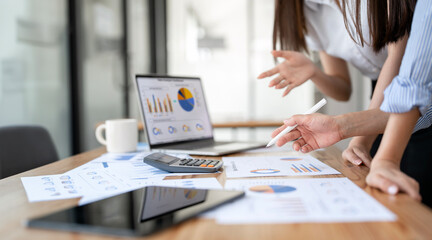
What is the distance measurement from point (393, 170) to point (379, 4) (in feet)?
1.64

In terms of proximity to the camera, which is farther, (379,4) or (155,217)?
(379,4)

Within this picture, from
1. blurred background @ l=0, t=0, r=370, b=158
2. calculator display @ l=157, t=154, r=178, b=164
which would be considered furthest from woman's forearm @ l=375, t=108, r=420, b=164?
blurred background @ l=0, t=0, r=370, b=158

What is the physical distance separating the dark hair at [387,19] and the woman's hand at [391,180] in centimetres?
43

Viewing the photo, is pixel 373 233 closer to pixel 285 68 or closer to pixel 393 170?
pixel 393 170

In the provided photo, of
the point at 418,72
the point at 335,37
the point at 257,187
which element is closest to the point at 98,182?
the point at 257,187

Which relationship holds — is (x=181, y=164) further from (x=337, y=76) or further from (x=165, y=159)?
(x=337, y=76)

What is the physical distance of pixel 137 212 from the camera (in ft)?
1.72

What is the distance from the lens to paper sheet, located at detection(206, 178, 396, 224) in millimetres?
505

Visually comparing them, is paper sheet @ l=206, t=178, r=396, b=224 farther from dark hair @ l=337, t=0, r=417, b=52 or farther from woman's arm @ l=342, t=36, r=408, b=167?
dark hair @ l=337, t=0, r=417, b=52

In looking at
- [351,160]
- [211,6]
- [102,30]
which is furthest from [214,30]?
[351,160]

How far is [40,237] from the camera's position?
0.45 m

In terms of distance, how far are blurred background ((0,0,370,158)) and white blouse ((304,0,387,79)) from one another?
0.83 metres

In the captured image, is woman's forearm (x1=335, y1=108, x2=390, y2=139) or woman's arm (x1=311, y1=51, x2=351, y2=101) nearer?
woman's forearm (x1=335, y1=108, x2=390, y2=139)

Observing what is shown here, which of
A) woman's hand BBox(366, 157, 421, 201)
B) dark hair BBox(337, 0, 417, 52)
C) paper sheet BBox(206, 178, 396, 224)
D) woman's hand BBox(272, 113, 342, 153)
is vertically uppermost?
dark hair BBox(337, 0, 417, 52)
